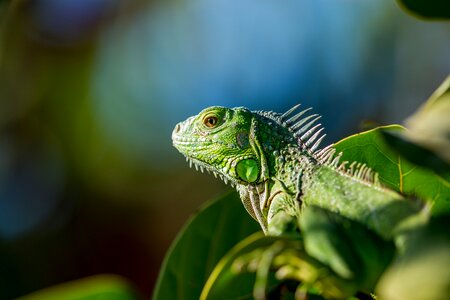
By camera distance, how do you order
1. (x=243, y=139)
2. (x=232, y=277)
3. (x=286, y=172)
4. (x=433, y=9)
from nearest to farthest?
1. (x=433, y=9)
2. (x=232, y=277)
3. (x=286, y=172)
4. (x=243, y=139)

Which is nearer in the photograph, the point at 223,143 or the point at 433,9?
the point at 433,9

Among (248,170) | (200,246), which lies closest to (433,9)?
(200,246)

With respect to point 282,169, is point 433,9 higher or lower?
higher

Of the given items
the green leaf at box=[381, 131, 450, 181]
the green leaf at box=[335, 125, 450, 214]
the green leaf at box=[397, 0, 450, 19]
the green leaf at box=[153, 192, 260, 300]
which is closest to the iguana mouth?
the green leaf at box=[153, 192, 260, 300]

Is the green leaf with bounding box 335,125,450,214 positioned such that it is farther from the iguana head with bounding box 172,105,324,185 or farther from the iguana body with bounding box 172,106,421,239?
the iguana head with bounding box 172,105,324,185

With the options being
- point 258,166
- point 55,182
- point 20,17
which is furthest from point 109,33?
point 258,166

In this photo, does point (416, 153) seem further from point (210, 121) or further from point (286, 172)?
point (210, 121)
